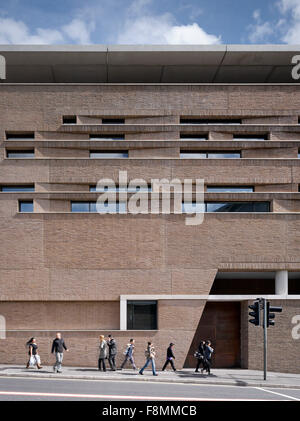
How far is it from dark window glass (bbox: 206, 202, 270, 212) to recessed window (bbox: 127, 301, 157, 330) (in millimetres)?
5745

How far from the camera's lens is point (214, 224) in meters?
21.7

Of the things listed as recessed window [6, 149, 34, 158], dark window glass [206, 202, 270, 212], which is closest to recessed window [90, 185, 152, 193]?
dark window glass [206, 202, 270, 212]

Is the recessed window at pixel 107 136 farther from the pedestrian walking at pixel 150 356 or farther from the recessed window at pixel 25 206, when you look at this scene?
the pedestrian walking at pixel 150 356

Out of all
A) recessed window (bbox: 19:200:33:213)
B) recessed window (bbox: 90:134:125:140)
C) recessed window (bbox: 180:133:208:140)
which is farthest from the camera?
recessed window (bbox: 180:133:208:140)

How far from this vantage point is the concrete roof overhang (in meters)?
22.4

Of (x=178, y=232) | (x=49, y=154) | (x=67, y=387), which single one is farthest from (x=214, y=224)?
(x=67, y=387)

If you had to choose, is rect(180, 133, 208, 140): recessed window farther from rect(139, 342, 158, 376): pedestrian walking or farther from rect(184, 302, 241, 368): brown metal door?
rect(139, 342, 158, 376): pedestrian walking

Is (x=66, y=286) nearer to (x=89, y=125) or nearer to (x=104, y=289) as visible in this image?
(x=104, y=289)

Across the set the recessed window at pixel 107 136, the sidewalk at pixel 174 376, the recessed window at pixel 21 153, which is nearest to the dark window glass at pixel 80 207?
the recessed window at pixel 21 153

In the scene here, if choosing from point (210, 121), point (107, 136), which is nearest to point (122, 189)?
point (107, 136)

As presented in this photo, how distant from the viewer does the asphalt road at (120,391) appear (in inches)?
501

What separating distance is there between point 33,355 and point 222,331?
9.67 m

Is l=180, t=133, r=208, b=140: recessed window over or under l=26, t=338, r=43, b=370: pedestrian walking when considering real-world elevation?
over

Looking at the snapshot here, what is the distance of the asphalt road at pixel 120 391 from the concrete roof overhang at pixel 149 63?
1591 cm
